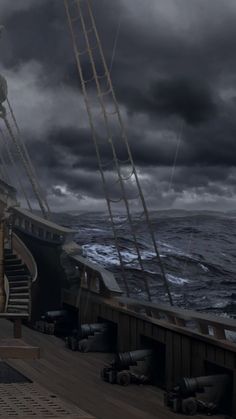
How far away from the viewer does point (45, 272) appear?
17.1 m

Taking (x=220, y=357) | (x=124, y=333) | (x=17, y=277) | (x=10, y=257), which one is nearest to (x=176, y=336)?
(x=220, y=357)

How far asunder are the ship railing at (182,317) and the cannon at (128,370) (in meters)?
0.81

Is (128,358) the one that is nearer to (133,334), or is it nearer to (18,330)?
(133,334)

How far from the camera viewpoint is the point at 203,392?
9.80m

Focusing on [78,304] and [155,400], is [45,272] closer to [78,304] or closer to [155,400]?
[78,304]

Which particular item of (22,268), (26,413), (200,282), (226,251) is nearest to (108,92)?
(22,268)

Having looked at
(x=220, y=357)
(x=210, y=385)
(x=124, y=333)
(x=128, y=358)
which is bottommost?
(x=210, y=385)

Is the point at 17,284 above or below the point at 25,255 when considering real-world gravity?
below

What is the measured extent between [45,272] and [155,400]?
725 cm

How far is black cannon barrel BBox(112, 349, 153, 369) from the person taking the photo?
1159cm

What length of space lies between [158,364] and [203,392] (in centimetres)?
246

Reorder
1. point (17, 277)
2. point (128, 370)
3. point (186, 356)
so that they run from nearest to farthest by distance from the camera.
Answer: point (186, 356), point (128, 370), point (17, 277)

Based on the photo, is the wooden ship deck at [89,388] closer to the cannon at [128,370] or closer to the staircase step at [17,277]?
the cannon at [128,370]

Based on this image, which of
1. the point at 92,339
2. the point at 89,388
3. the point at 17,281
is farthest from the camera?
the point at 17,281
